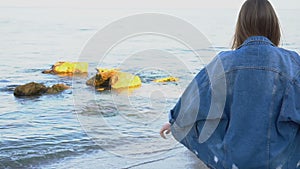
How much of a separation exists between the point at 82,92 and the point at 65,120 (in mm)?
3404

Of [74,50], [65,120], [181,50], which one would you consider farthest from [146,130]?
[74,50]

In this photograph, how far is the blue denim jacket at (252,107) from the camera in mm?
2615

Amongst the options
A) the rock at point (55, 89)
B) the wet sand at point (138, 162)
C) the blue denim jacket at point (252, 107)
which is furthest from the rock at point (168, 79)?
the blue denim jacket at point (252, 107)

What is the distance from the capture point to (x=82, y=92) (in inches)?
502

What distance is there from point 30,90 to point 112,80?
218 cm

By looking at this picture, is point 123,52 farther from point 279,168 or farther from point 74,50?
point 279,168

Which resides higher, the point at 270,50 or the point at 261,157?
the point at 270,50

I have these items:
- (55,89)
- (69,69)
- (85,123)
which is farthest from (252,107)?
(69,69)

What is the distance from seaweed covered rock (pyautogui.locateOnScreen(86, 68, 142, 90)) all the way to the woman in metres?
10.2

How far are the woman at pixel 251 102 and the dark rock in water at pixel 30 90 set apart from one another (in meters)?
9.81

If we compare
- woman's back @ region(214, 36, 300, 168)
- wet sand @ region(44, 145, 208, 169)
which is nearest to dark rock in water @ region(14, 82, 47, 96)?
wet sand @ region(44, 145, 208, 169)

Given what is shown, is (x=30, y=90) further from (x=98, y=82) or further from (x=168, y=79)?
(x=168, y=79)

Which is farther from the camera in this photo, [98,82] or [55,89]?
[98,82]

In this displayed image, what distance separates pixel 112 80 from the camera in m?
13.2
